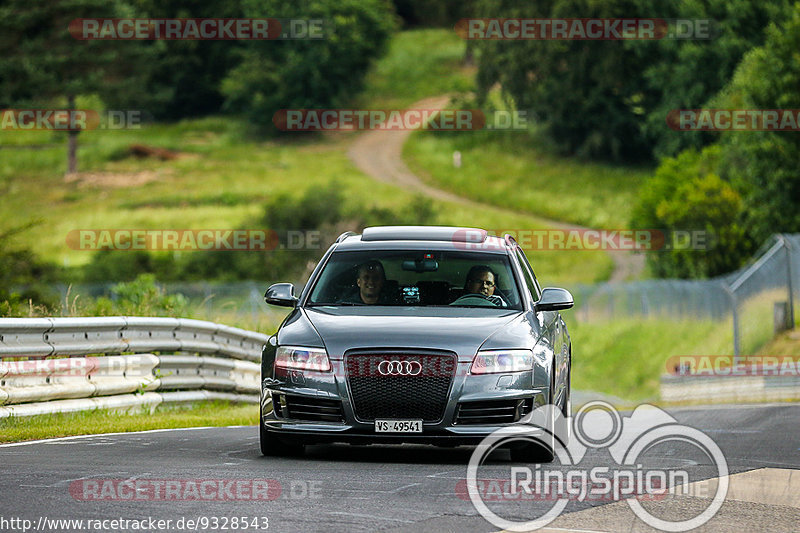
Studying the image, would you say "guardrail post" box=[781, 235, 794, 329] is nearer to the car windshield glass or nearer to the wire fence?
the wire fence

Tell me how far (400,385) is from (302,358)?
75 cm

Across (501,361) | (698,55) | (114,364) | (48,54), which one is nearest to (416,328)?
(501,361)

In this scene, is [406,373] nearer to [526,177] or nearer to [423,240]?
[423,240]

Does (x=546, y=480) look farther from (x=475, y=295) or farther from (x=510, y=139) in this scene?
(x=510, y=139)

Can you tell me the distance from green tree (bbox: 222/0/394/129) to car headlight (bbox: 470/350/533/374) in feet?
325

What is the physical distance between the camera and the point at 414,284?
11.4 metres

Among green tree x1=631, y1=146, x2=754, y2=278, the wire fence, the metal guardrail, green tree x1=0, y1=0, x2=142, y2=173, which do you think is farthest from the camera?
green tree x1=0, y1=0, x2=142, y2=173

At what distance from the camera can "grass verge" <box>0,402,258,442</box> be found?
12.4 m

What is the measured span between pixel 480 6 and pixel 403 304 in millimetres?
88507

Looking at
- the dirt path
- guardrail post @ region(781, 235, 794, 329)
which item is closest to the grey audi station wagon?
guardrail post @ region(781, 235, 794, 329)

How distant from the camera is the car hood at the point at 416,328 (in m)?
9.94

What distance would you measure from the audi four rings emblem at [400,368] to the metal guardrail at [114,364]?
422cm

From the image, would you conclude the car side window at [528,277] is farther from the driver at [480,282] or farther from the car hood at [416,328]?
the car hood at [416,328]

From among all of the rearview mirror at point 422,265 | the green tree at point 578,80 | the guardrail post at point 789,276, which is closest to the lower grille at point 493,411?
the rearview mirror at point 422,265
